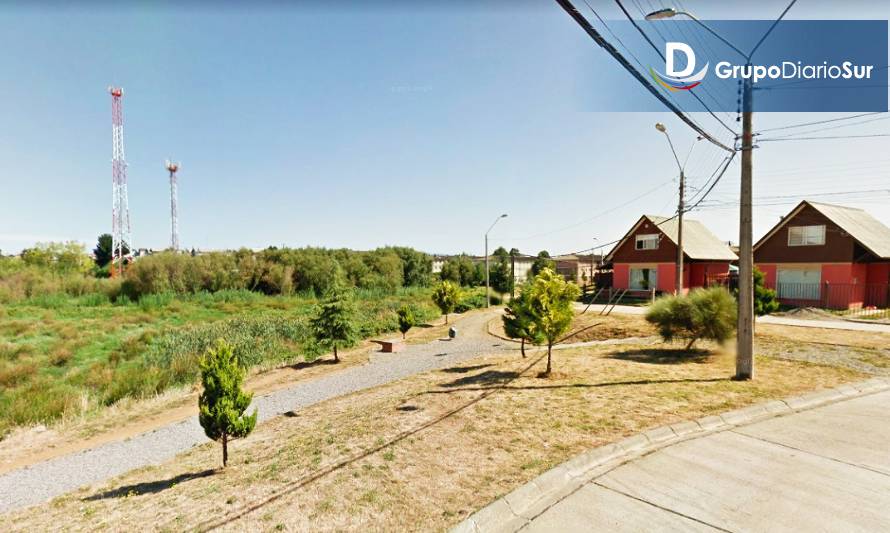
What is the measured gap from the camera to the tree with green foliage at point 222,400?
723cm

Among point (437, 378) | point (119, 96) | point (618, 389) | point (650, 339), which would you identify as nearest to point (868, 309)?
point (650, 339)

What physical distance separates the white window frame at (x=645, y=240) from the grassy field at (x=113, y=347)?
19.0 metres

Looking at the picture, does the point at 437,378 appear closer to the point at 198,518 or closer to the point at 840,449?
the point at 198,518

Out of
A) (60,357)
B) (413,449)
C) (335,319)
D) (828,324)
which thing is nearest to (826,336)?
(828,324)

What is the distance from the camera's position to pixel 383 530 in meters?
4.61

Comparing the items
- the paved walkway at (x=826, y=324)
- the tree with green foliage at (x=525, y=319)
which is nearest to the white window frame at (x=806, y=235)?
the paved walkway at (x=826, y=324)

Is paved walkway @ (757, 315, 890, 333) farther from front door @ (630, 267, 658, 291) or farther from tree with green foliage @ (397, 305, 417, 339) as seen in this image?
tree with green foliage @ (397, 305, 417, 339)

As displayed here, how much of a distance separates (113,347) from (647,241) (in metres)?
39.3

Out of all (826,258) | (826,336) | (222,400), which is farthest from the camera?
(826,258)

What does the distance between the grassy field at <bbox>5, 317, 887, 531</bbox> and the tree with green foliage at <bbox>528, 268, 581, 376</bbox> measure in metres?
1.43

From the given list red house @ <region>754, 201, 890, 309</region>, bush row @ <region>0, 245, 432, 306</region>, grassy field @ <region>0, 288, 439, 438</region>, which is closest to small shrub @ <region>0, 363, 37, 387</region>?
grassy field @ <region>0, 288, 439, 438</region>

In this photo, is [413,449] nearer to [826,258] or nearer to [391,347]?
[391,347]

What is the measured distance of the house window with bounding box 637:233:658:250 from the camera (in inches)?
1285

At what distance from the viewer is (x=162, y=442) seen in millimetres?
9914
